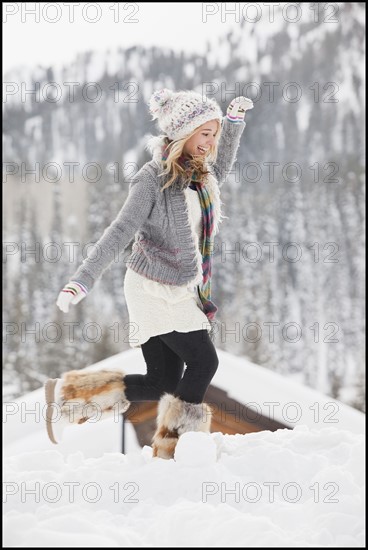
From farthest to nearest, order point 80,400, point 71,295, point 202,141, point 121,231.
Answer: point 80,400, point 202,141, point 121,231, point 71,295

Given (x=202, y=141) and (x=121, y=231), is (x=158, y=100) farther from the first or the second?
(x=121, y=231)

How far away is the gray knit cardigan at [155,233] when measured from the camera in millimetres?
2150

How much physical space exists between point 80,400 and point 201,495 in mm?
673

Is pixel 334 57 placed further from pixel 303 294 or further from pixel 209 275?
pixel 209 275

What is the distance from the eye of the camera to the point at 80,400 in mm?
2396

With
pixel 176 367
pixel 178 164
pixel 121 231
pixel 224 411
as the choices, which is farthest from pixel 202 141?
pixel 224 411

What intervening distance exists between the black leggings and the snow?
20 centimetres

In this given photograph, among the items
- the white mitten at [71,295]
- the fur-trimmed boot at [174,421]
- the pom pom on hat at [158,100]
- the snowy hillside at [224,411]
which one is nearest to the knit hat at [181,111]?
the pom pom on hat at [158,100]

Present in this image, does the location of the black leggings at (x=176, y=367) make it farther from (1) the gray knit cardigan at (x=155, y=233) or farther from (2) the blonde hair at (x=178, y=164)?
(2) the blonde hair at (x=178, y=164)

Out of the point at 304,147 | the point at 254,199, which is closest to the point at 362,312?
the point at 254,199

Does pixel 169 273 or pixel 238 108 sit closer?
pixel 169 273

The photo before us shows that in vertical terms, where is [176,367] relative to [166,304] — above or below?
below

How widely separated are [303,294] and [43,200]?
17.4m

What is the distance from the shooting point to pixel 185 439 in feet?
7.28
